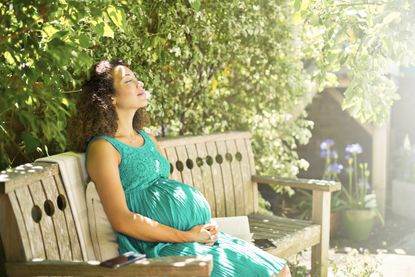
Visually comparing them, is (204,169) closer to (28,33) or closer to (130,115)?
(130,115)

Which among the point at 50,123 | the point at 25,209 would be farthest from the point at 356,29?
the point at 25,209

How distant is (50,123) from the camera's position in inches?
123

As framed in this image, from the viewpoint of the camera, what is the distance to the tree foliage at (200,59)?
2.61m

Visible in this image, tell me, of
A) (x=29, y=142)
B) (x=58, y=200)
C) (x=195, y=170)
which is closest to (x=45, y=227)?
Answer: (x=58, y=200)

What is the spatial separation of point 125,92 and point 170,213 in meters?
0.63

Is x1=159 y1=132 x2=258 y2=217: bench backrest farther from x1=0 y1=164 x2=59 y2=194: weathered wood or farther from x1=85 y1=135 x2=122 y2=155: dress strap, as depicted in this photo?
x1=0 y1=164 x2=59 y2=194: weathered wood

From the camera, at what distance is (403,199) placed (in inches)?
275

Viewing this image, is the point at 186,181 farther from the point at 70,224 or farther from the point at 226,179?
the point at 70,224

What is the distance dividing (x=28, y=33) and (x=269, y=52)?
242 centimetres

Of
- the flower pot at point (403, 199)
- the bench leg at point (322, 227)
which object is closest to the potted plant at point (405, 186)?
A: the flower pot at point (403, 199)

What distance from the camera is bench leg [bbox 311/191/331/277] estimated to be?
3959 mm

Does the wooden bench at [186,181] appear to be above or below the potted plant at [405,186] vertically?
above

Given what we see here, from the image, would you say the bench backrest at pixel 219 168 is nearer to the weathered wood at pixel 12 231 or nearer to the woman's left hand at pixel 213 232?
the woman's left hand at pixel 213 232

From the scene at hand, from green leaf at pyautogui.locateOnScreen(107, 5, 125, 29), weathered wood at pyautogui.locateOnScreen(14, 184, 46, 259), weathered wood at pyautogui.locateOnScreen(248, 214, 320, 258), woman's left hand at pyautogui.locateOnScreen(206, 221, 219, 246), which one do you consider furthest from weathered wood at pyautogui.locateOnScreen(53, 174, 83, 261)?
weathered wood at pyautogui.locateOnScreen(248, 214, 320, 258)
